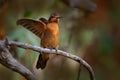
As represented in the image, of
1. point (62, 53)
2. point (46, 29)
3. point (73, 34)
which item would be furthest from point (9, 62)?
point (73, 34)

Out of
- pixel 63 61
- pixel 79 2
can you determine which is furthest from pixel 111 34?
pixel 79 2

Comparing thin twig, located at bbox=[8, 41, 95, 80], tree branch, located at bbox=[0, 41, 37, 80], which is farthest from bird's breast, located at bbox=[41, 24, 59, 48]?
tree branch, located at bbox=[0, 41, 37, 80]

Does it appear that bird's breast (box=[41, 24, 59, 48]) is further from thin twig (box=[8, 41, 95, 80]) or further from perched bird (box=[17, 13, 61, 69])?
thin twig (box=[8, 41, 95, 80])

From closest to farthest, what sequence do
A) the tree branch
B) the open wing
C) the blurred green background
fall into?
the tree branch, the open wing, the blurred green background

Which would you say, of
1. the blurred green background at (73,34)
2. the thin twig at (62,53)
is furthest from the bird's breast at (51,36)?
the blurred green background at (73,34)

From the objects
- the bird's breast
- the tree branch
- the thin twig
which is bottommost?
the tree branch

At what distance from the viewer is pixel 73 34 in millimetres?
2965

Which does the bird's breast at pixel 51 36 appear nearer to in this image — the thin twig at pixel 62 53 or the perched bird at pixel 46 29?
the perched bird at pixel 46 29

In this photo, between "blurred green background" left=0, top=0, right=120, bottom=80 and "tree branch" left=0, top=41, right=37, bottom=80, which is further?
"blurred green background" left=0, top=0, right=120, bottom=80

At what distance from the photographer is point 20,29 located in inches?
103

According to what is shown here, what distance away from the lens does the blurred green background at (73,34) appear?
2557mm

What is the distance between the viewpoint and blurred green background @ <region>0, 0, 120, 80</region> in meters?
2.56

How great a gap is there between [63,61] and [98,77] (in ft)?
1.97

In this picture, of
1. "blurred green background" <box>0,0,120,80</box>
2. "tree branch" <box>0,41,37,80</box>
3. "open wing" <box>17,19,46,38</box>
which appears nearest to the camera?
"tree branch" <box>0,41,37,80</box>
